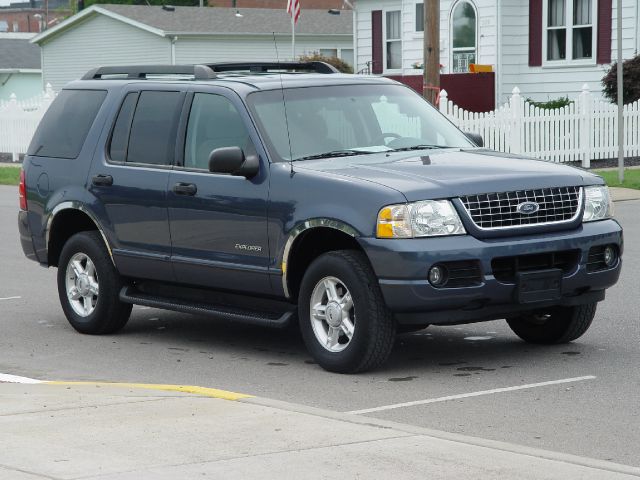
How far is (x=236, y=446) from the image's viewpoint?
6.36 m

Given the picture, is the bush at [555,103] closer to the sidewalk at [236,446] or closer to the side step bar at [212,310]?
the side step bar at [212,310]

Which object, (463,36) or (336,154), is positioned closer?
(336,154)

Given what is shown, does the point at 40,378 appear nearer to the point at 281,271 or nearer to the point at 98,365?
the point at 98,365

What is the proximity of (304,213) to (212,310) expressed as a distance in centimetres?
125

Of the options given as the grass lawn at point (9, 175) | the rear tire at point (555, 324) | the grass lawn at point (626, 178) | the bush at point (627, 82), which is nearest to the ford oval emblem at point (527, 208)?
the rear tire at point (555, 324)

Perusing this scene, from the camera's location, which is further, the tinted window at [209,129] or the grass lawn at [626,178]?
the grass lawn at [626,178]

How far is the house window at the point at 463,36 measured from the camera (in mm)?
34812

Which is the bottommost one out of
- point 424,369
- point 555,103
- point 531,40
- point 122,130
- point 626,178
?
point 626,178

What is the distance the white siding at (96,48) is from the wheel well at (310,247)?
138 ft

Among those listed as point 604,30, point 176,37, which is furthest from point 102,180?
point 176,37

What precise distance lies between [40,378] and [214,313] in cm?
134

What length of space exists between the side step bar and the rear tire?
5.48 feet

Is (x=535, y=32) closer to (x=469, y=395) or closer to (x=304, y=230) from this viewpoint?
(x=304, y=230)

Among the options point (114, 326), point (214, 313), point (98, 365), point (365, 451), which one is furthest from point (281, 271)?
point (365, 451)
